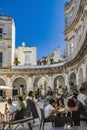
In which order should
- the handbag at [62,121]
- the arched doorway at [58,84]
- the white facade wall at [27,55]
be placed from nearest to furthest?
the handbag at [62,121], the arched doorway at [58,84], the white facade wall at [27,55]

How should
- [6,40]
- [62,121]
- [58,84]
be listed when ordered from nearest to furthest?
[62,121] → [6,40] → [58,84]

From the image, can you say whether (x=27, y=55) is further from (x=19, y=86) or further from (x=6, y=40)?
(x=19, y=86)

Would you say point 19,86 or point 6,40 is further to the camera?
point 19,86

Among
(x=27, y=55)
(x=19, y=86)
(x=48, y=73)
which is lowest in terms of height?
(x=19, y=86)

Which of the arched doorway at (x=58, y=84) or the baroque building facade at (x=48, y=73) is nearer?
the baroque building facade at (x=48, y=73)

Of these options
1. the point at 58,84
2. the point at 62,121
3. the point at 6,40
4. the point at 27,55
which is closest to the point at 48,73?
the point at 58,84

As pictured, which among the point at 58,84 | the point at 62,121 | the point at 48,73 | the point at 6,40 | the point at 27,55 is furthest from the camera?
the point at 27,55

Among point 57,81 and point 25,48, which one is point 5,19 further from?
point 57,81

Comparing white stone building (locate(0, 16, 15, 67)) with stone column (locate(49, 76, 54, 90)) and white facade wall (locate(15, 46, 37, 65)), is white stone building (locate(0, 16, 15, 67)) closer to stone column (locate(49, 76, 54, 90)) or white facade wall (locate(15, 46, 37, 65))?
white facade wall (locate(15, 46, 37, 65))

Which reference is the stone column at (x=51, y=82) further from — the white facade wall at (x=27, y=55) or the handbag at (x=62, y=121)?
the handbag at (x=62, y=121)

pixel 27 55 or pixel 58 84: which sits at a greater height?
pixel 27 55

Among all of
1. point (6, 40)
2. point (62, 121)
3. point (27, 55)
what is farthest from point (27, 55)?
point (62, 121)

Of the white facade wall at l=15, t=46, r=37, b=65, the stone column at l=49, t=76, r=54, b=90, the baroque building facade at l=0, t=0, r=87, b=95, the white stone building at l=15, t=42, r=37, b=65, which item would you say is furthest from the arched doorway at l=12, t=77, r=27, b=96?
the white stone building at l=15, t=42, r=37, b=65

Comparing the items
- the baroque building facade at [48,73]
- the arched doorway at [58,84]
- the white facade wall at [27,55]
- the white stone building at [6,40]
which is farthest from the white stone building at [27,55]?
the arched doorway at [58,84]
